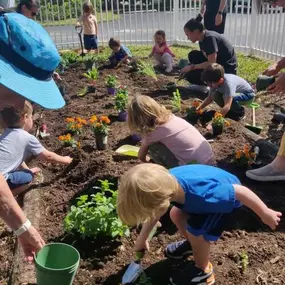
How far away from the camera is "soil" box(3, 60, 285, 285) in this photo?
9.93 feet

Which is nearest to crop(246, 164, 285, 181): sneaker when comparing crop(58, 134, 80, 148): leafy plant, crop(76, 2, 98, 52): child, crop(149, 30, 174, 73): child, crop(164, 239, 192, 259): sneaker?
crop(164, 239, 192, 259): sneaker

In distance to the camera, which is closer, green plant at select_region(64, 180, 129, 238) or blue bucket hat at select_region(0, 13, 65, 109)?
blue bucket hat at select_region(0, 13, 65, 109)

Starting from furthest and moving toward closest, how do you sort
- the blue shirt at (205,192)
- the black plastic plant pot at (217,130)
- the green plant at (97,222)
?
the black plastic plant pot at (217,130) < the green plant at (97,222) < the blue shirt at (205,192)

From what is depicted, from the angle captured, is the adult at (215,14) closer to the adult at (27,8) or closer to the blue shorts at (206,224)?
the adult at (27,8)

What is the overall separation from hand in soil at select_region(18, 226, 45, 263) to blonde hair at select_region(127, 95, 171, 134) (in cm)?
159

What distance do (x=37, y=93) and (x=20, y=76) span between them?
0.09 meters

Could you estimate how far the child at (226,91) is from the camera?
5254 millimetres

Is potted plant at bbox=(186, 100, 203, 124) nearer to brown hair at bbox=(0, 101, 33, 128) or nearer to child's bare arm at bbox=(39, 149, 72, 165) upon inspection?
child's bare arm at bbox=(39, 149, 72, 165)

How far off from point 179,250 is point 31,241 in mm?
1166

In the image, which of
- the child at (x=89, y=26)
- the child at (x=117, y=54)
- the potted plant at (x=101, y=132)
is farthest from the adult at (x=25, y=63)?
the child at (x=89, y=26)

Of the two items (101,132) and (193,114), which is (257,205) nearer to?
(101,132)

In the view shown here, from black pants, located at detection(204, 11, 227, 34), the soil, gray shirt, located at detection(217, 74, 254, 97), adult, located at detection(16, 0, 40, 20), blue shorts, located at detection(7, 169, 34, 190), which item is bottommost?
the soil

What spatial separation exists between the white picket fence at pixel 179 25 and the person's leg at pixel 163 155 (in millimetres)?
5959

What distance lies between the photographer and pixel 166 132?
12.5ft
